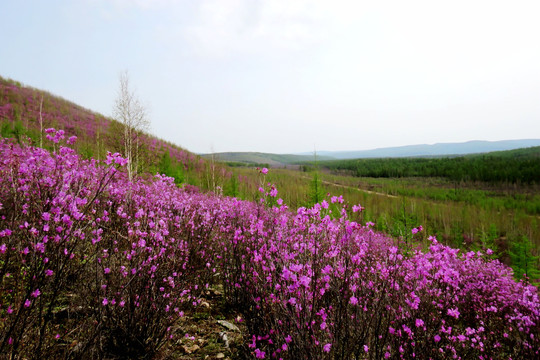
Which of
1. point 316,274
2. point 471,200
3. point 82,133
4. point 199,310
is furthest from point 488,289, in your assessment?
point 82,133

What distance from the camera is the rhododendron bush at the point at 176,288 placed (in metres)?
1.85

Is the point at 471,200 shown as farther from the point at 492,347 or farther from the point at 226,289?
the point at 226,289

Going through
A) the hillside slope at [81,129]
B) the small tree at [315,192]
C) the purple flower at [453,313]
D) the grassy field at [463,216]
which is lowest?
the grassy field at [463,216]

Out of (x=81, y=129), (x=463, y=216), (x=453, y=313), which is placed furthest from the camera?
(x=81, y=129)

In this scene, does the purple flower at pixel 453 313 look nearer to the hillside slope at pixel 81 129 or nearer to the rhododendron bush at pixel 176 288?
the rhododendron bush at pixel 176 288

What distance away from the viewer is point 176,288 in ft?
8.74

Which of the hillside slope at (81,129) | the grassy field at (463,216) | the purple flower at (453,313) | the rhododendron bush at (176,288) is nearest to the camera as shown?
the rhododendron bush at (176,288)

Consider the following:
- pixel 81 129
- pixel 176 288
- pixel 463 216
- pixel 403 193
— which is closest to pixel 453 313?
pixel 176 288

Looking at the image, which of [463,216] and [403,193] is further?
[463,216]

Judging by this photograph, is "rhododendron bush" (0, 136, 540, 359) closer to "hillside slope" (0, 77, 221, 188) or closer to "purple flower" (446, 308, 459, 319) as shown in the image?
"purple flower" (446, 308, 459, 319)

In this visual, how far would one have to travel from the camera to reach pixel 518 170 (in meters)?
24.0

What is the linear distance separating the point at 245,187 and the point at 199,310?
1599 cm

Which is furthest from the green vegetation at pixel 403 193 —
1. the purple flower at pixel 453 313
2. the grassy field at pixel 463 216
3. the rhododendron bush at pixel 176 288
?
the purple flower at pixel 453 313

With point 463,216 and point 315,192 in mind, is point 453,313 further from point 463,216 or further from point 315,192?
point 463,216
